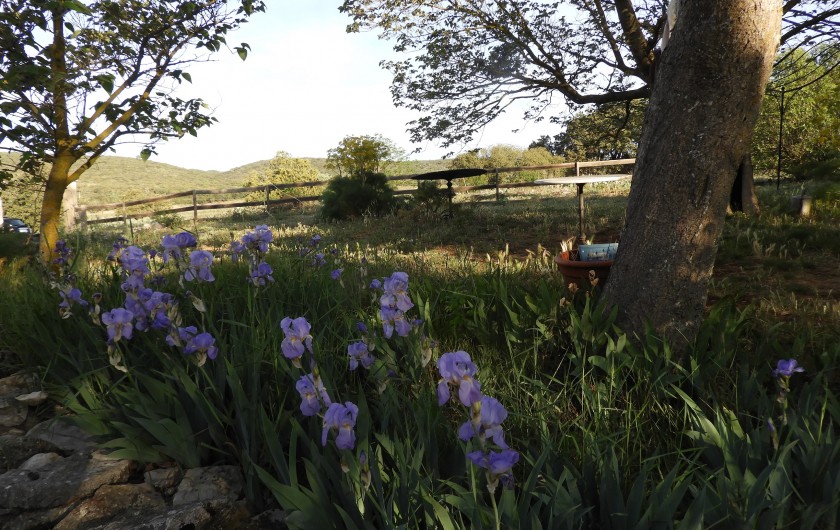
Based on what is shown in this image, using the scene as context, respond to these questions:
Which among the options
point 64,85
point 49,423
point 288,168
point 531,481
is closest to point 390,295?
point 531,481

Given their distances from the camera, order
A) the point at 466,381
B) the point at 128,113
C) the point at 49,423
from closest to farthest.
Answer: the point at 466,381, the point at 49,423, the point at 128,113

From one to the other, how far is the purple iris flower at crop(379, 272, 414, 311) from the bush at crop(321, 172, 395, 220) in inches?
440

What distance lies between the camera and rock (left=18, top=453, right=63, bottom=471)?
2100 mm

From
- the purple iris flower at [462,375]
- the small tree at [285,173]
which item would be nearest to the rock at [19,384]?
the purple iris flower at [462,375]

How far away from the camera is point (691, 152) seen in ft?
8.97

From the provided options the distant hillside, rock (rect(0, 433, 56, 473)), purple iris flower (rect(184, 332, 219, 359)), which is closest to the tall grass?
purple iris flower (rect(184, 332, 219, 359))

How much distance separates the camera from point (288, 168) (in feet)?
93.2

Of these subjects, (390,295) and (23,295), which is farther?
(23,295)

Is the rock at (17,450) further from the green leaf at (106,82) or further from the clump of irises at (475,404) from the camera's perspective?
the green leaf at (106,82)

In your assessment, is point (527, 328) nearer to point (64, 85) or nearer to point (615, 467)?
point (615, 467)

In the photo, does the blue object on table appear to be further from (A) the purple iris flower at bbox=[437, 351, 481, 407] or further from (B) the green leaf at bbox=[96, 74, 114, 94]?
(B) the green leaf at bbox=[96, 74, 114, 94]

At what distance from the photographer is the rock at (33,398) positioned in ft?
8.39

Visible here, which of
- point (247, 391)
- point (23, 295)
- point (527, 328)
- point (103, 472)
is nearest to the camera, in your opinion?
point (103, 472)

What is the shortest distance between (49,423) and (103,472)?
0.56 meters
